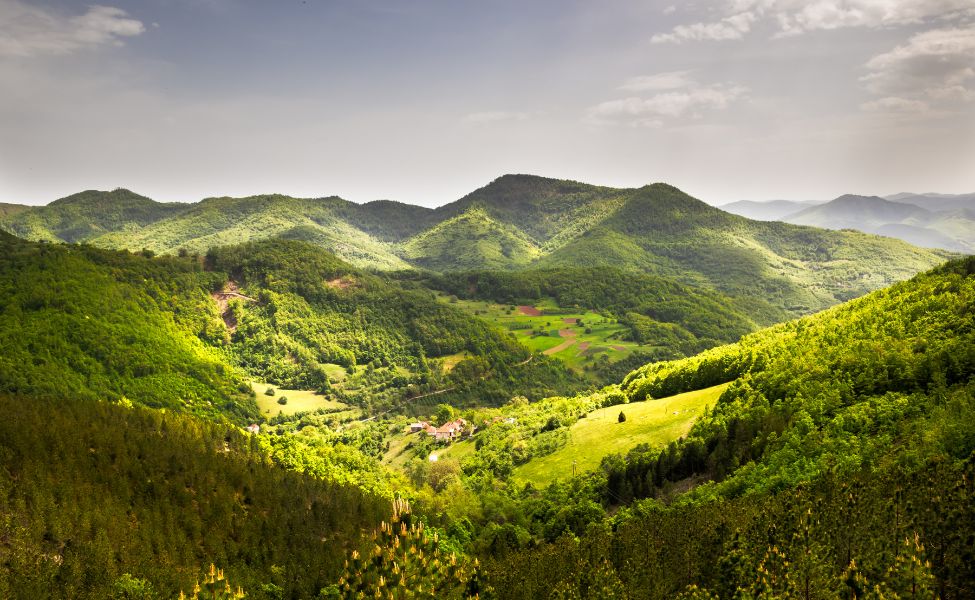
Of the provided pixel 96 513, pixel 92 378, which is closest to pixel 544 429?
pixel 96 513

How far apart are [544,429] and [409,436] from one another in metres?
58.7

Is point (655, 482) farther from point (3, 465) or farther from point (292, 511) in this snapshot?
point (3, 465)

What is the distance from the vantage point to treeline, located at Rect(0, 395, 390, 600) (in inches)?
1777

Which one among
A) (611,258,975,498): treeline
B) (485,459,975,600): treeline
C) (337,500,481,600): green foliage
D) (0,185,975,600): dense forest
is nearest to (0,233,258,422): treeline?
(0,185,975,600): dense forest

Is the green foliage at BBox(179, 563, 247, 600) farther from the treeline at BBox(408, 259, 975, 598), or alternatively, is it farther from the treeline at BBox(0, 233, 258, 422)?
the treeline at BBox(0, 233, 258, 422)

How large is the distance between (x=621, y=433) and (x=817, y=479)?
50721mm

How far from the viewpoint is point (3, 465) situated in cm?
5512

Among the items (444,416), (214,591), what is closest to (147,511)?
(214,591)

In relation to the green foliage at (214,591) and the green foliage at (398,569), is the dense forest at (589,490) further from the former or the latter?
the green foliage at (214,591)

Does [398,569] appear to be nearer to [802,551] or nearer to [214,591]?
[214,591]

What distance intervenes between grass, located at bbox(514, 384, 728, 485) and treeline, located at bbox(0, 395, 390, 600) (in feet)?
107

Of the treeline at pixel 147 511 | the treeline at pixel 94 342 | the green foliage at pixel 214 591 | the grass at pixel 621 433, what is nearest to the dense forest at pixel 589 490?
the treeline at pixel 147 511

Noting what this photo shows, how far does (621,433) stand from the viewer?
9644 centimetres

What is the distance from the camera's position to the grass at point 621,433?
291 feet
